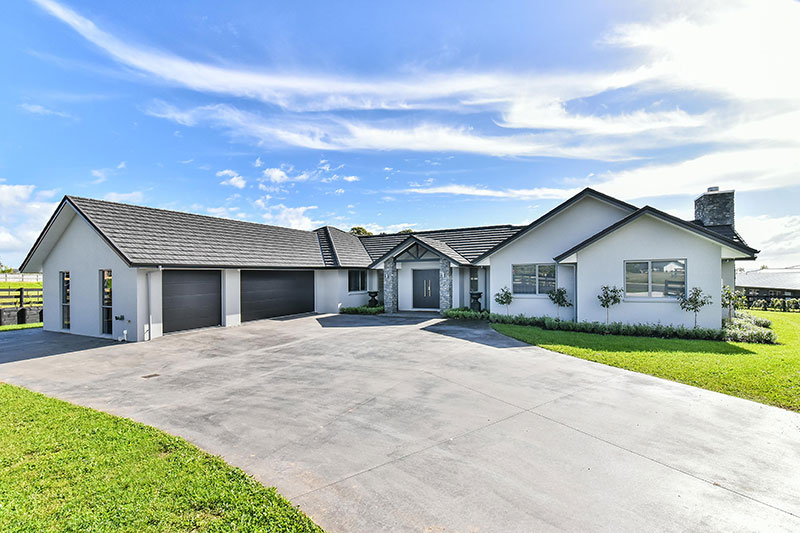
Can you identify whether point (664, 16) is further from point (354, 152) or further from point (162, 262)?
point (162, 262)

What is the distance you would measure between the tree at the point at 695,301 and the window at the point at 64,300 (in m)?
24.5

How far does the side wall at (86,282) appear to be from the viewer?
13320 millimetres

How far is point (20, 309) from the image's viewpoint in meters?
18.2

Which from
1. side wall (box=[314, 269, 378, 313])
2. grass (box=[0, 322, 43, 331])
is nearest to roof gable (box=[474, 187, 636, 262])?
side wall (box=[314, 269, 378, 313])

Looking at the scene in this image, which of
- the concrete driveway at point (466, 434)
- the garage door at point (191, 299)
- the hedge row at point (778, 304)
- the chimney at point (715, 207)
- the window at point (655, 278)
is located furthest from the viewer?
the hedge row at point (778, 304)

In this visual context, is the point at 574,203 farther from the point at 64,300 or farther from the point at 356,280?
the point at 64,300

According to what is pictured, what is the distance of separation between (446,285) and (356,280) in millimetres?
6414

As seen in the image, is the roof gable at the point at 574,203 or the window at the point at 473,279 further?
the window at the point at 473,279

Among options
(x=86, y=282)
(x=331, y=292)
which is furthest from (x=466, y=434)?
(x=331, y=292)

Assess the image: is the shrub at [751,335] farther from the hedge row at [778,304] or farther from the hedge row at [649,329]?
the hedge row at [778,304]

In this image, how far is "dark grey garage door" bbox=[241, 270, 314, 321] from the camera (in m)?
17.8

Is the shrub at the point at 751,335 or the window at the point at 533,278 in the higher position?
the window at the point at 533,278

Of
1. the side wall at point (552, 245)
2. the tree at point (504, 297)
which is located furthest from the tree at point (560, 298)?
the tree at point (504, 297)

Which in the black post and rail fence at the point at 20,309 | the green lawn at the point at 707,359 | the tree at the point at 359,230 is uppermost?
the tree at the point at 359,230
